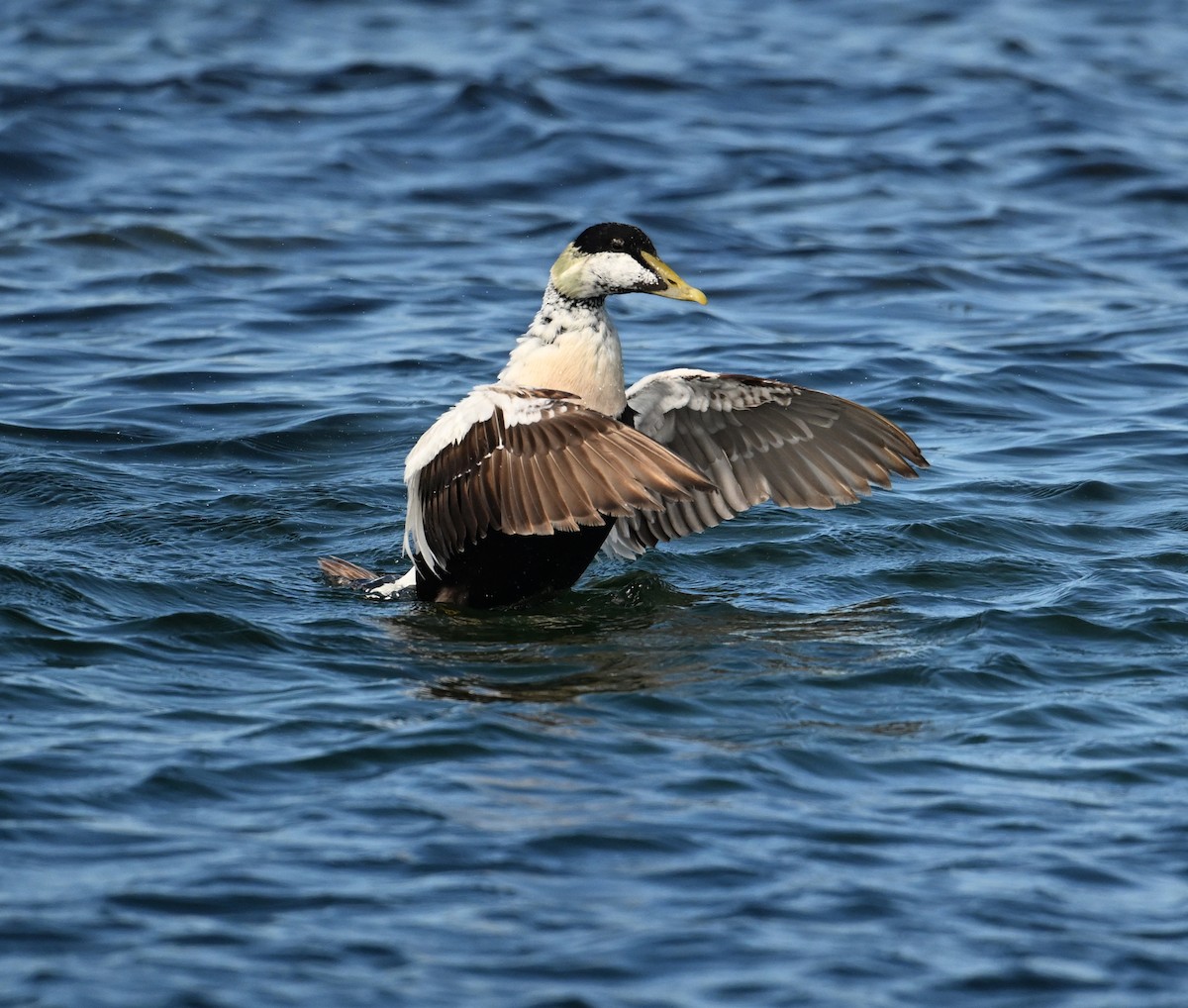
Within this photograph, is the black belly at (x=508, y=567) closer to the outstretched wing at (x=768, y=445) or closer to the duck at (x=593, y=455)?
the duck at (x=593, y=455)

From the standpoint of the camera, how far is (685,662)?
6.13 meters

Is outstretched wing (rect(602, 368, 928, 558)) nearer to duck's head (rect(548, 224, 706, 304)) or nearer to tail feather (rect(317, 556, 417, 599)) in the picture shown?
duck's head (rect(548, 224, 706, 304))

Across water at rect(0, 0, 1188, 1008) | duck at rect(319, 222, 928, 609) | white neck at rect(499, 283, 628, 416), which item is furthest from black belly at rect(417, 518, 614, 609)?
white neck at rect(499, 283, 628, 416)

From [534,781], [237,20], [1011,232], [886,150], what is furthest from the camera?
[237,20]

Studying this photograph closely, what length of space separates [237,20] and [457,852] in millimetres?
15818

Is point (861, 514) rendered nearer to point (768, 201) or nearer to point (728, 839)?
point (728, 839)

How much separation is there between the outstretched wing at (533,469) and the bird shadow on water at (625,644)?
402mm

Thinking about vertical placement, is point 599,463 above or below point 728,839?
above

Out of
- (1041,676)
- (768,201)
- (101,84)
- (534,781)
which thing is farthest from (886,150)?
(534,781)

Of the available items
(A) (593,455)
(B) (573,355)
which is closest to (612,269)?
(B) (573,355)

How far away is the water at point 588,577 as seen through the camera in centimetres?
426

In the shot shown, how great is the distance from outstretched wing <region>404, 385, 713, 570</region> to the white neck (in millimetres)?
274

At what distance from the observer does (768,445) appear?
7367 millimetres

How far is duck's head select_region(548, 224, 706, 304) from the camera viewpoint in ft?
21.6
